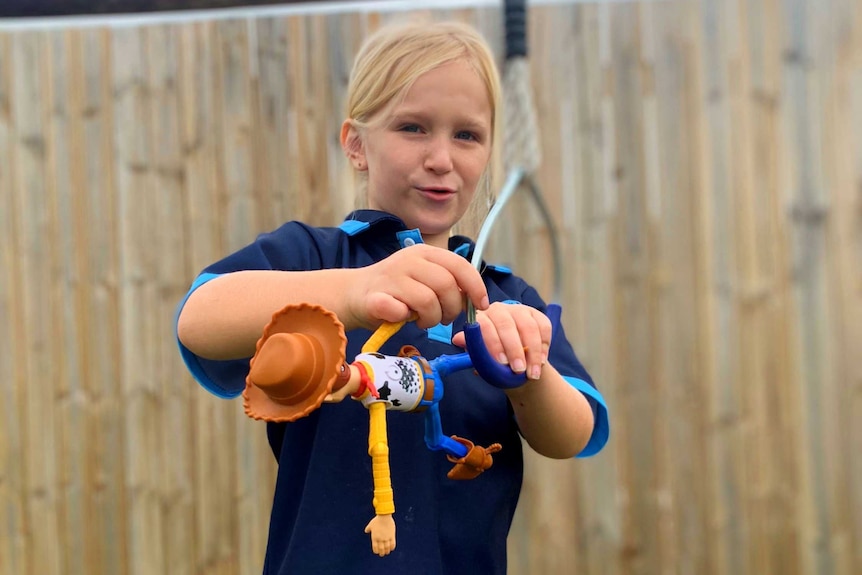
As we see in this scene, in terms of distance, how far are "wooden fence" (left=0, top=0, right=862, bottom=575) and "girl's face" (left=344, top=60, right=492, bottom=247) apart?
53.8 inches

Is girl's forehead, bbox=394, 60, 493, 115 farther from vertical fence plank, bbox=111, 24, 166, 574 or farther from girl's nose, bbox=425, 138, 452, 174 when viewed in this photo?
vertical fence plank, bbox=111, 24, 166, 574

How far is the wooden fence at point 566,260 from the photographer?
237 centimetres

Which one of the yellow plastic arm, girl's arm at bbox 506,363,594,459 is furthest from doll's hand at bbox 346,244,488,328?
girl's arm at bbox 506,363,594,459

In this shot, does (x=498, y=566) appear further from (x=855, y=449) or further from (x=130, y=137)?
(x=130, y=137)

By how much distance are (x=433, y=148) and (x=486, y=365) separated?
13.6 inches

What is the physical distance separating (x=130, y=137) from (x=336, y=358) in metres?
2.14

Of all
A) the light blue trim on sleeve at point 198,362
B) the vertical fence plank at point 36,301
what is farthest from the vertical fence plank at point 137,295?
the light blue trim on sleeve at point 198,362

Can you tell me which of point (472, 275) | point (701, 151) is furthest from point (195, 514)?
point (472, 275)

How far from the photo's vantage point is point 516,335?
77 centimetres

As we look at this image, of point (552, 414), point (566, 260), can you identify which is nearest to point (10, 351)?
point (566, 260)

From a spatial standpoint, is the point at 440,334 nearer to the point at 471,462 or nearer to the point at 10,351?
the point at 471,462

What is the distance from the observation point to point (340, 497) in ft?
3.05

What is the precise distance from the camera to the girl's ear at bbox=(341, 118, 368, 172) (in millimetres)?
1120

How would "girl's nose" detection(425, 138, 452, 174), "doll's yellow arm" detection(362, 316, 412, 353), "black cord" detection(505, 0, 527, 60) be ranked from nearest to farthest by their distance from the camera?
"doll's yellow arm" detection(362, 316, 412, 353) → "girl's nose" detection(425, 138, 452, 174) → "black cord" detection(505, 0, 527, 60)
